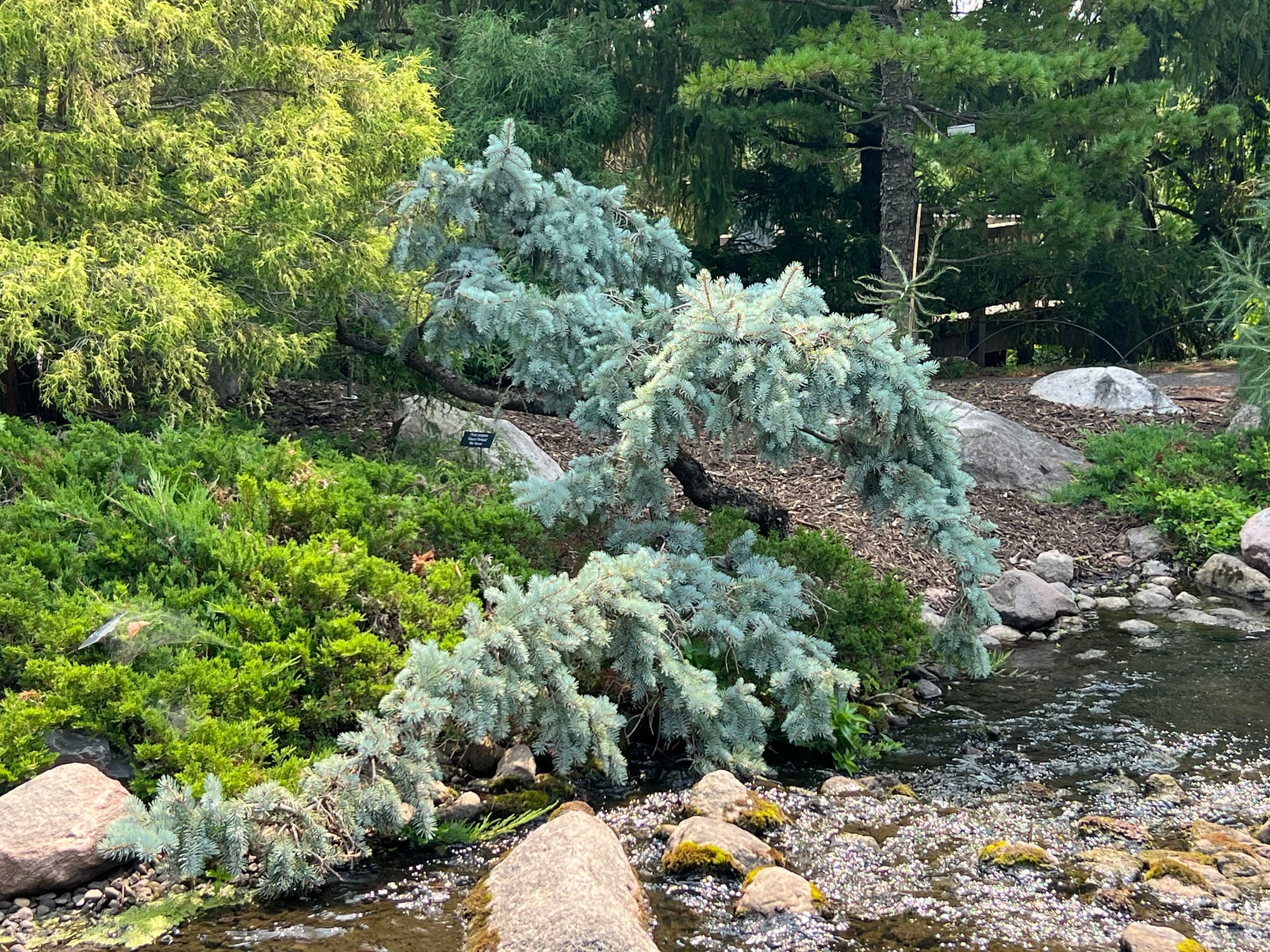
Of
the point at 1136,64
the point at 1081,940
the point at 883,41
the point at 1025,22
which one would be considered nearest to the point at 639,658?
the point at 1081,940

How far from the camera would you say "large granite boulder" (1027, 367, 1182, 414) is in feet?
37.2

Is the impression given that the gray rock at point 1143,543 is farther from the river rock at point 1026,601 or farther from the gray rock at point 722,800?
the gray rock at point 722,800

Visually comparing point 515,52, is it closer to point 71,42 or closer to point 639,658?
point 71,42

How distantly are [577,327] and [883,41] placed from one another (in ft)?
15.7

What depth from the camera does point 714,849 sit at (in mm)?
4156

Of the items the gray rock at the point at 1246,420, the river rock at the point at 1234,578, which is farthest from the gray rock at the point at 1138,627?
the gray rock at the point at 1246,420

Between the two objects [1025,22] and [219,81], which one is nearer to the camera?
[219,81]

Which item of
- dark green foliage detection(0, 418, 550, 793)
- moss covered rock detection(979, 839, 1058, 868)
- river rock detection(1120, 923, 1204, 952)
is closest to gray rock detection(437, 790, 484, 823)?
dark green foliage detection(0, 418, 550, 793)

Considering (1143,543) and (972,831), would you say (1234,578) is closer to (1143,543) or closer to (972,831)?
(1143,543)

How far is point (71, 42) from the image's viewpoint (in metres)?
5.87

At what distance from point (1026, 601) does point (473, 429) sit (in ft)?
12.2

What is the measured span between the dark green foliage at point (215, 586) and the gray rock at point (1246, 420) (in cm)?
698

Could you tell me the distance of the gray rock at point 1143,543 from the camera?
8727 millimetres

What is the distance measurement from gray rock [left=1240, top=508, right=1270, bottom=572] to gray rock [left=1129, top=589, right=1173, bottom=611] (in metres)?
0.81
